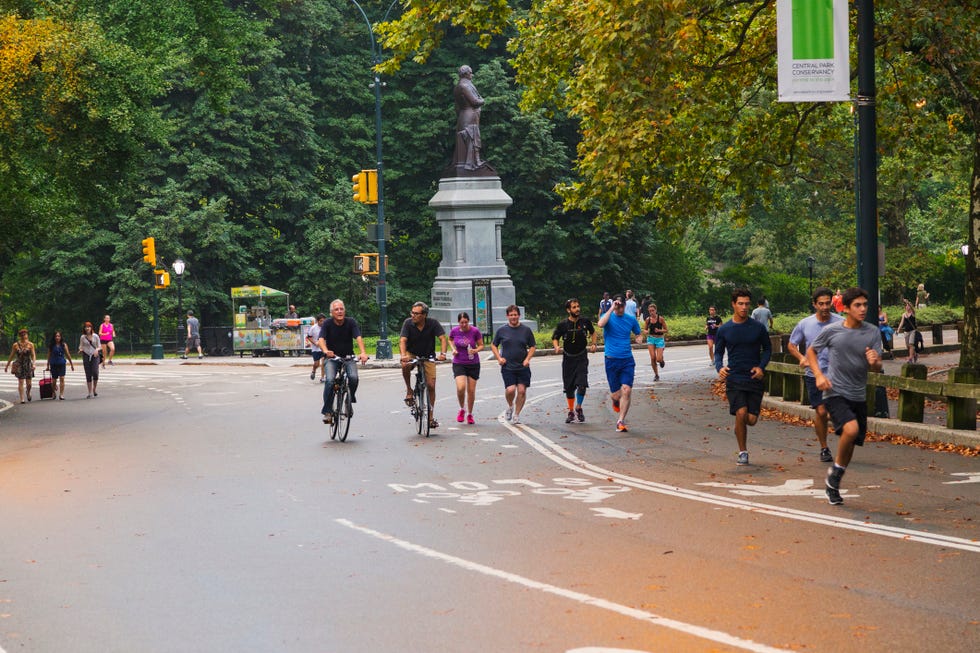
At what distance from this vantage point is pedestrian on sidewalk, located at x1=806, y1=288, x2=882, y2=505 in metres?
11.3

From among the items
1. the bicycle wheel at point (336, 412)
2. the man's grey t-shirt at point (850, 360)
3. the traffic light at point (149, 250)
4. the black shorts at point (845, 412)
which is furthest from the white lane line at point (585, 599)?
the traffic light at point (149, 250)

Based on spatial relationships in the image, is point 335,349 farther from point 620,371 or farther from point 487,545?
point 487,545

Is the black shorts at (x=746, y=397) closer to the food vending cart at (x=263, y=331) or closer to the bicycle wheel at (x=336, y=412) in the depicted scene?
the bicycle wheel at (x=336, y=412)

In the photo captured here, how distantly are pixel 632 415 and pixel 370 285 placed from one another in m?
37.9

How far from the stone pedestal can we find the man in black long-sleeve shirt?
1319 inches

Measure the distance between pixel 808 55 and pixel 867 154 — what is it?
1.89m

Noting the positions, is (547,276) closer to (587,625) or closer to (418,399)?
(418,399)

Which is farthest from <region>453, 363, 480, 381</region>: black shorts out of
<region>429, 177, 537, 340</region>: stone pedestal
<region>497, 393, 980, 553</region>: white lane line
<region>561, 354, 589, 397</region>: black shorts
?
<region>429, 177, 537, 340</region>: stone pedestal

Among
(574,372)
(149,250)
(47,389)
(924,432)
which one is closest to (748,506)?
(924,432)

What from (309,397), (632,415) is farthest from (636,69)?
(309,397)

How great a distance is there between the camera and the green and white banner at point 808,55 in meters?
16.0

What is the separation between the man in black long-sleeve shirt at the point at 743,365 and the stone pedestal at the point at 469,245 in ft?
110

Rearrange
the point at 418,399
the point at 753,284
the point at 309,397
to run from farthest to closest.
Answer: the point at 753,284, the point at 309,397, the point at 418,399

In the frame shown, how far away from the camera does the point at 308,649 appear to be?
6898mm
